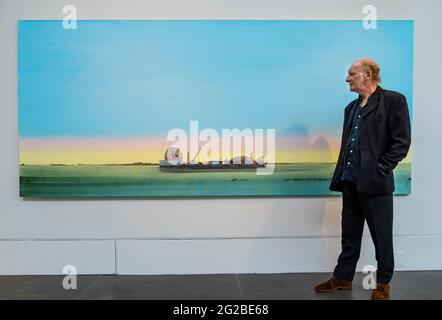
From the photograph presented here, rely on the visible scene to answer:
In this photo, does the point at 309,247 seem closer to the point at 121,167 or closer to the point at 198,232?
the point at 198,232

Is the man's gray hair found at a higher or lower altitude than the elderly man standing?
higher

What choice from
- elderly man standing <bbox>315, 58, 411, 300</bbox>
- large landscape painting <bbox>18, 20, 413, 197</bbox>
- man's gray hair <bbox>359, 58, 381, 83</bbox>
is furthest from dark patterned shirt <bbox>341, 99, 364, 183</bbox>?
large landscape painting <bbox>18, 20, 413, 197</bbox>

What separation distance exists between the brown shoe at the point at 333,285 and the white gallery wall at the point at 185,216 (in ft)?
1.33

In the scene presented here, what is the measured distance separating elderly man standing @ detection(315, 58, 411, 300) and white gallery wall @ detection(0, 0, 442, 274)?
18.0 inches

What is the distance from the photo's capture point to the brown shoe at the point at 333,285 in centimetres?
331

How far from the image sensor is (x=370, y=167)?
9.90 ft

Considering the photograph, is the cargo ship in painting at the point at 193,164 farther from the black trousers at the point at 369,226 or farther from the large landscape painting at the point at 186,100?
the black trousers at the point at 369,226

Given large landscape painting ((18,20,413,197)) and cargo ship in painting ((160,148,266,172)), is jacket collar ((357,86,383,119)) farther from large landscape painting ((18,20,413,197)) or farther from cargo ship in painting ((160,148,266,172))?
cargo ship in painting ((160,148,266,172))

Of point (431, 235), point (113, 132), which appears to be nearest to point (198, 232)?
point (113, 132)

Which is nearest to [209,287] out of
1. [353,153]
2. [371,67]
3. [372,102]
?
[353,153]

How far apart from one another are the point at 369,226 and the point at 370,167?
0.45 meters

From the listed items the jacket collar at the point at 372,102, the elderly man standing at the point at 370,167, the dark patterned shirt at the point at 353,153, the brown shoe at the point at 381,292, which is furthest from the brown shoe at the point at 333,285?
the jacket collar at the point at 372,102

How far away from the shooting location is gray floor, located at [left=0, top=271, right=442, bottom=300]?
320 centimetres

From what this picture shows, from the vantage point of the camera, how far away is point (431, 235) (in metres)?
3.79
